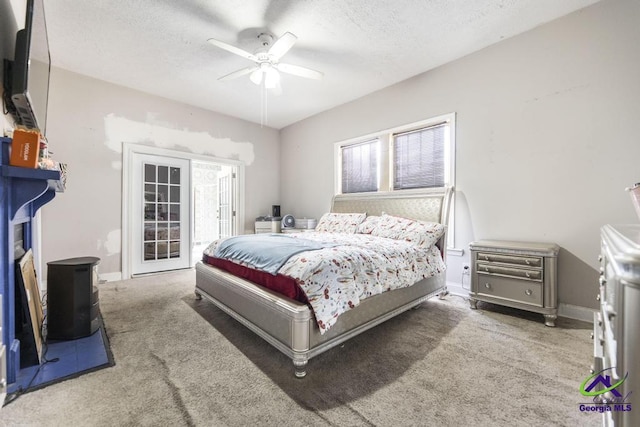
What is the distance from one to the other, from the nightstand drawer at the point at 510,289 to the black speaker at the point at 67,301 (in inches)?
144

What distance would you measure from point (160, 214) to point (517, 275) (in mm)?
4954

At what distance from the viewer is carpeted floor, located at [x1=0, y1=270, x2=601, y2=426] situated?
1.38 m

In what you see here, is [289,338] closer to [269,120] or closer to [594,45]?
[594,45]

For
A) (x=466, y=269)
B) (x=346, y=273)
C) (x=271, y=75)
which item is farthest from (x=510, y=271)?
(x=271, y=75)

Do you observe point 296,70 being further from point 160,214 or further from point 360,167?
point 160,214

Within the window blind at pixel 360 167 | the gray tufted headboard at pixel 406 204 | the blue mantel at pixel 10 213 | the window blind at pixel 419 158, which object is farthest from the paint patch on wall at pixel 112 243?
the window blind at pixel 419 158

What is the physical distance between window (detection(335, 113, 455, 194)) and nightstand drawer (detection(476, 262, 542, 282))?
1125 mm

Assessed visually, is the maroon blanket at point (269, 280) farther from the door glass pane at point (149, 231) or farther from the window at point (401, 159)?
the window at point (401, 159)

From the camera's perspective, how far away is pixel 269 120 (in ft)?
18.1

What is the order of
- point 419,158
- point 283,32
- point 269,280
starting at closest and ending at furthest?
point 269,280
point 283,32
point 419,158

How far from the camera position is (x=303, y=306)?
1749 millimetres

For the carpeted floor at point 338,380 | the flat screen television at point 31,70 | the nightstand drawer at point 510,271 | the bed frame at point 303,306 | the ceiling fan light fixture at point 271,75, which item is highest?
the ceiling fan light fixture at point 271,75

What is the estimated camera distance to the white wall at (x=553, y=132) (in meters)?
2.38

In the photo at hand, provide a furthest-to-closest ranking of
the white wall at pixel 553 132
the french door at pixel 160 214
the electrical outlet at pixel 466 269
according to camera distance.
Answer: the french door at pixel 160 214, the electrical outlet at pixel 466 269, the white wall at pixel 553 132
